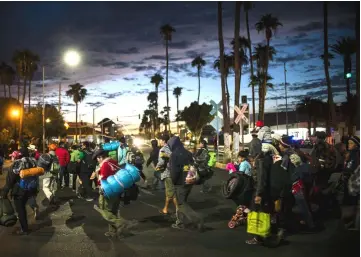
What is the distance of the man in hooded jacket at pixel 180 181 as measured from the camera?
7788 millimetres

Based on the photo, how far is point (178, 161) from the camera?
321 inches

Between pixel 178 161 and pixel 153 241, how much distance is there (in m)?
1.89

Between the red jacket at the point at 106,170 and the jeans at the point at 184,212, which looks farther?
the jeans at the point at 184,212

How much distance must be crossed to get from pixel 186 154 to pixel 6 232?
3787 mm

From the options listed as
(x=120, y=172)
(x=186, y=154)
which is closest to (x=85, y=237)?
(x=120, y=172)

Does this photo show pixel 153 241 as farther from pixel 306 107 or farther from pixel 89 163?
pixel 306 107

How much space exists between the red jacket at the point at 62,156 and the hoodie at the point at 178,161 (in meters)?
5.69

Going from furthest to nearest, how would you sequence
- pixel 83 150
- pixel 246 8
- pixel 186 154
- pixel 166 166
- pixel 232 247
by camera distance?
1. pixel 246 8
2. pixel 83 150
3. pixel 166 166
4. pixel 186 154
5. pixel 232 247

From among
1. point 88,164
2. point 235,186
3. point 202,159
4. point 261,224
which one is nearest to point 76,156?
point 88,164

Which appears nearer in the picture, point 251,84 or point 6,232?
point 6,232

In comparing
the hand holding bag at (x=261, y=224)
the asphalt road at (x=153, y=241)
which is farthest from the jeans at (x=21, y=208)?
the hand holding bag at (x=261, y=224)

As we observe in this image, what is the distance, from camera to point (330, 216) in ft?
28.2

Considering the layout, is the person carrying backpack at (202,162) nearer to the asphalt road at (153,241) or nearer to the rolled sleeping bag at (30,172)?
the asphalt road at (153,241)

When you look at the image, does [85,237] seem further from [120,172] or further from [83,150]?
[83,150]
